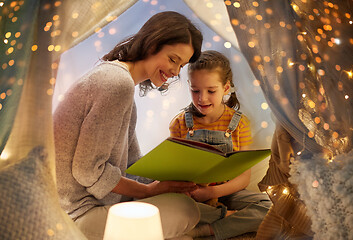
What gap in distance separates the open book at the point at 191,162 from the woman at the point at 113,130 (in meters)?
0.07

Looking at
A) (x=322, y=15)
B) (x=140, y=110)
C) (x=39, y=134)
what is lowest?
(x=140, y=110)

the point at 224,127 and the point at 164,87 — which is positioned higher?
the point at 164,87

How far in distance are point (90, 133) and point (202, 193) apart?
0.61 meters

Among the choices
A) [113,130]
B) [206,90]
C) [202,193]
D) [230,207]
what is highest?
[113,130]

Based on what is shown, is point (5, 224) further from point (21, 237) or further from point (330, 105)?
point (330, 105)

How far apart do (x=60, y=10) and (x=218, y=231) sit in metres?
0.95

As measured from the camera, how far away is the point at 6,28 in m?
1.26

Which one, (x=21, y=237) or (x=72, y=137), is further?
(x=72, y=137)

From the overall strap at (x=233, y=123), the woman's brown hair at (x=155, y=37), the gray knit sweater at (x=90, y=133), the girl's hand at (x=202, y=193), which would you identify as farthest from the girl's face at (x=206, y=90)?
the gray knit sweater at (x=90, y=133)

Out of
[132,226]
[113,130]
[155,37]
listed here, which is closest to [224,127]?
[155,37]

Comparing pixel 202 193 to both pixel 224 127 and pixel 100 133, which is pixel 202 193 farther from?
pixel 100 133

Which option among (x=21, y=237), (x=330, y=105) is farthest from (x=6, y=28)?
(x=330, y=105)

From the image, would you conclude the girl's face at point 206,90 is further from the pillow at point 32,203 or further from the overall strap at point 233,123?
the pillow at point 32,203

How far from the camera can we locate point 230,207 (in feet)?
5.63
